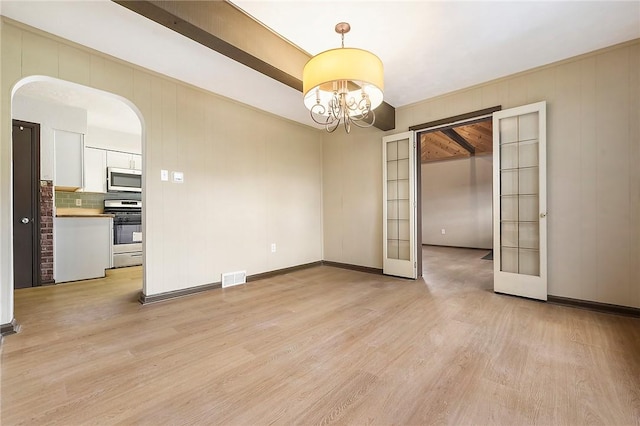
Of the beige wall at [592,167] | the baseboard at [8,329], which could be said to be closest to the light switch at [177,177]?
the baseboard at [8,329]

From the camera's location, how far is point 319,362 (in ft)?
5.92

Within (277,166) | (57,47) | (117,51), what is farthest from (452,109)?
(57,47)

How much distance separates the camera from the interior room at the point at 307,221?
5.16 ft

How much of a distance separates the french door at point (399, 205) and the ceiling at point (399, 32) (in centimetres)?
113

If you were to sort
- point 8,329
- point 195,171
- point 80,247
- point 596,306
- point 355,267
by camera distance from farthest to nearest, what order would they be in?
point 355,267 → point 80,247 → point 195,171 → point 596,306 → point 8,329

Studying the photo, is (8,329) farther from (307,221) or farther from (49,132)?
(307,221)

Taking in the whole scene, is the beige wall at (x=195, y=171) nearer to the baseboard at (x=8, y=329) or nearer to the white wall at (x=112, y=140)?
the baseboard at (x=8, y=329)

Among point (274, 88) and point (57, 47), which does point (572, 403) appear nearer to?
point (274, 88)

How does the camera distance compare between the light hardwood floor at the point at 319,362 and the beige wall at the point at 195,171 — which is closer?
the light hardwood floor at the point at 319,362

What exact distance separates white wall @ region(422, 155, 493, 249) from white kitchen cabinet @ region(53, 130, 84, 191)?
815 centimetres

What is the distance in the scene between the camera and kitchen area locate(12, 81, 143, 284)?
384 cm

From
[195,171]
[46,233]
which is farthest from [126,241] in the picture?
[195,171]

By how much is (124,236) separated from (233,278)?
2762mm

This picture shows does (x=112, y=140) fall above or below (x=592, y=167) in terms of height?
above
